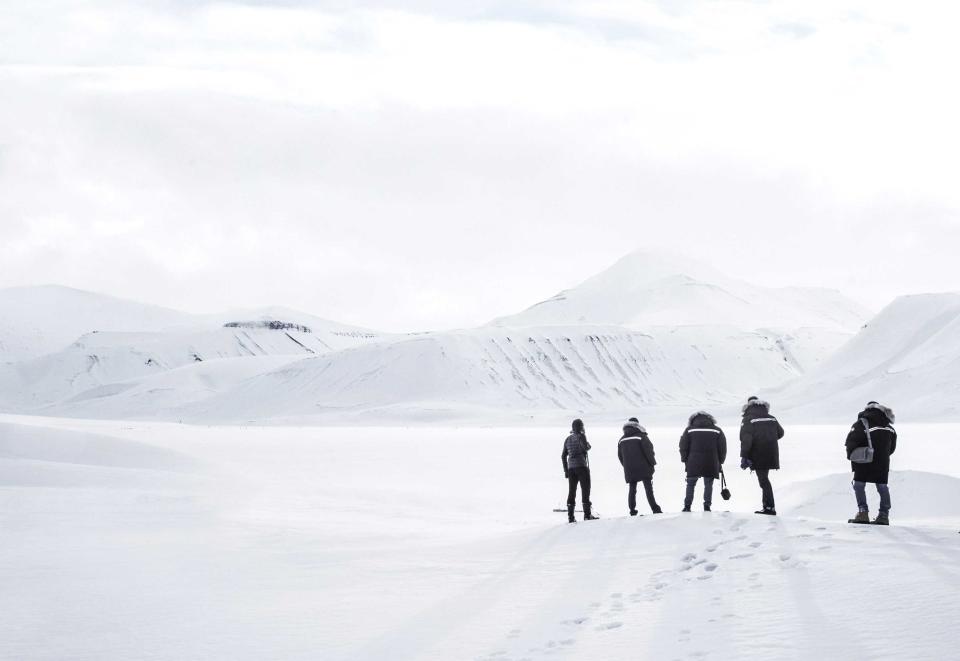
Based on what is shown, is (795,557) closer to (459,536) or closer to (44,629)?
(459,536)

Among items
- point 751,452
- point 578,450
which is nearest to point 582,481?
point 578,450

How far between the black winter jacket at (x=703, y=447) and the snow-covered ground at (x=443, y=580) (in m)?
0.69

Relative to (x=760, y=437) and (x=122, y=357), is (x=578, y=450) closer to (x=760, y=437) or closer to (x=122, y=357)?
(x=760, y=437)

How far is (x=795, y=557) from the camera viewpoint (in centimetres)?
948

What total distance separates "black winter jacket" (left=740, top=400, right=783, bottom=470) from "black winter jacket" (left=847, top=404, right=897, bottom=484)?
98 cm

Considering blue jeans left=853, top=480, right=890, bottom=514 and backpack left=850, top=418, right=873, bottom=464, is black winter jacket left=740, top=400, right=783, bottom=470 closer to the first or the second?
backpack left=850, top=418, right=873, bottom=464

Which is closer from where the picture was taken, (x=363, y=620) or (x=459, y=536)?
(x=363, y=620)

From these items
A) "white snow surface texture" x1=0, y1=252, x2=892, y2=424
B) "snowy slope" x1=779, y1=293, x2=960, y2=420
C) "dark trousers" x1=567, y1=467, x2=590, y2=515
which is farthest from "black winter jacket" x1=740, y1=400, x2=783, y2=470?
"white snow surface texture" x1=0, y1=252, x2=892, y2=424

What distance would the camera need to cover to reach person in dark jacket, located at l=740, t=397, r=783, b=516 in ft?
41.9

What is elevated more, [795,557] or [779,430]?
[779,430]

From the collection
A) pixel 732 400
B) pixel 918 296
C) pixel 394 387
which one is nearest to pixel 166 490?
pixel 394 387

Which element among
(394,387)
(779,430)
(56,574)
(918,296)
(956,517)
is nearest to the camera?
(56,574)

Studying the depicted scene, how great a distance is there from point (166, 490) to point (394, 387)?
8659 centimetres

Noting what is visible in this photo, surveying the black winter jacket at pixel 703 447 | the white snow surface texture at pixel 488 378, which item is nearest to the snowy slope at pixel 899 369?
the white snow surface texture at pixel 488 378
